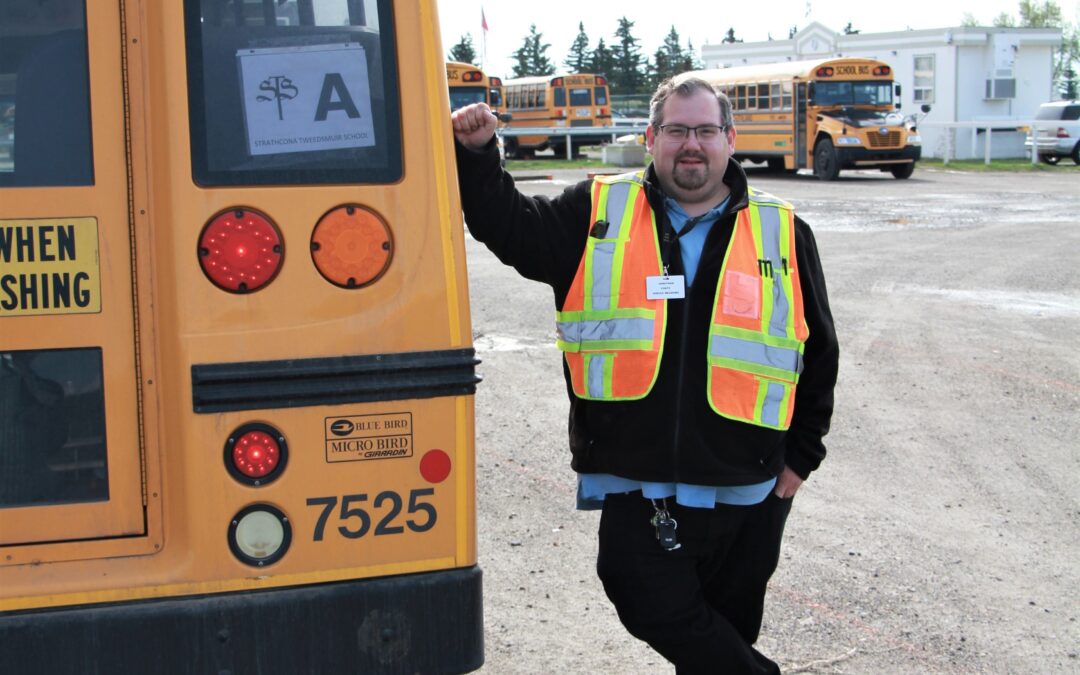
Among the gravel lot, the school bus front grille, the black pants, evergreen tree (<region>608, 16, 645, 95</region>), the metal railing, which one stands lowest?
the gravel lot

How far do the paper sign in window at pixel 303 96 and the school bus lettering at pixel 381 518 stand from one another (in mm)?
782

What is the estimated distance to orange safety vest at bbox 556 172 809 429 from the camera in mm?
3291

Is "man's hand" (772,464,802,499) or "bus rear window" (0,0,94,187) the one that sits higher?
"bus rear window" (0,0,94,187)

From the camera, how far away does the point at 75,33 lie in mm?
2719

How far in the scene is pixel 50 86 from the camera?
272 centimetres

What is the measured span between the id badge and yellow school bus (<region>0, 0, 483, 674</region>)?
628 millimetres

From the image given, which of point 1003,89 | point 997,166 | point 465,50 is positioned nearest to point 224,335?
point 997,166

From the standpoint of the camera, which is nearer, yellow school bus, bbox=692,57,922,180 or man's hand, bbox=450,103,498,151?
man's hand, bbox=450,103,498,151

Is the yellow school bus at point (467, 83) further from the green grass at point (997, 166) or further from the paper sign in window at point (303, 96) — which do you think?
the paper sign in window at point (303, 96)

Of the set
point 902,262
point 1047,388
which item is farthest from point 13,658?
point 902,262

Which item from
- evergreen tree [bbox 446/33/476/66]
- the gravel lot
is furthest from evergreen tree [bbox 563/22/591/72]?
the gravel lot

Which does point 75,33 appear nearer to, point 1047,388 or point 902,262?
point 1047,388

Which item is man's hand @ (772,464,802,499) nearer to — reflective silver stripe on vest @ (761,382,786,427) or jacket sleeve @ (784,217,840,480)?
jacket sleeve @ (784,217,840,480)

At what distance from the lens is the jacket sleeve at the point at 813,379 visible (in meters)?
3.52
